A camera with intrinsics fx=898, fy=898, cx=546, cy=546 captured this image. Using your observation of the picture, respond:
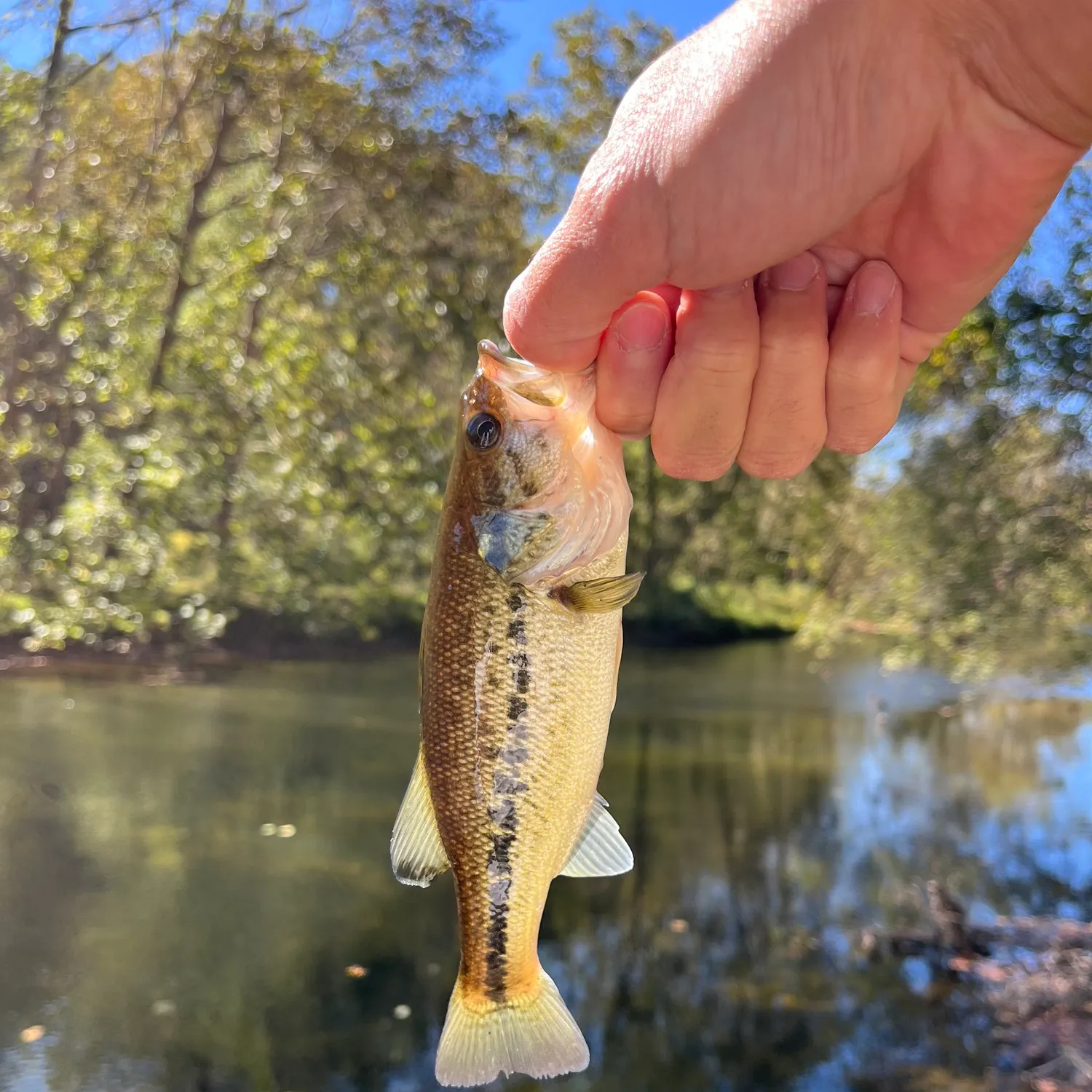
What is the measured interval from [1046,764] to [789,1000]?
7.34m

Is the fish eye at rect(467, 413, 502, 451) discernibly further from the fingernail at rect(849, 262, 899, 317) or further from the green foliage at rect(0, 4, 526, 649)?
the green foliage at rect(0, 4, 526, 649)

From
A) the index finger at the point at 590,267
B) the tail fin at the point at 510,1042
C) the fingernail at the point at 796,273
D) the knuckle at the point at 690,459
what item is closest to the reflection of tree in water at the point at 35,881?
the tail fin at the point at 510,1042

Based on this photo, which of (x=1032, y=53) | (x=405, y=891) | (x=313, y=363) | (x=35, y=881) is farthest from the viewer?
(x=313, y=363)

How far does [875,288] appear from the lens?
189cm

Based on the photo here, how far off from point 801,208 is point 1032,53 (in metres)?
0.43

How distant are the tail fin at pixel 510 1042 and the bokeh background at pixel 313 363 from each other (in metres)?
10.2

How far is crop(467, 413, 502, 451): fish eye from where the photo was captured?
1.90m

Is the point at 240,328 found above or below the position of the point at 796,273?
above

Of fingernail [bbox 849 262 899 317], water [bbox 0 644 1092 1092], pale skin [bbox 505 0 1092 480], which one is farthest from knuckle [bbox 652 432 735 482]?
water [bbox 0 644 1092 1092]

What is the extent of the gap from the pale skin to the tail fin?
1.28m

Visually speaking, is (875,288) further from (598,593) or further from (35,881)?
(35,881)

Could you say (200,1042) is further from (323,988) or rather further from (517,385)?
(517,385)

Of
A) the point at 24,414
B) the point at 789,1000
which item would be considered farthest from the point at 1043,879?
the point at 24,414

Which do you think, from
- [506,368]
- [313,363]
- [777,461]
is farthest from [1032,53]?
[313,363]
